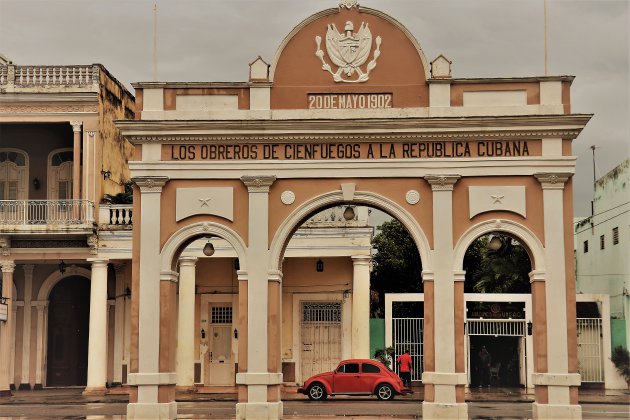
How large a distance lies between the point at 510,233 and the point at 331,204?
3779 millimetres

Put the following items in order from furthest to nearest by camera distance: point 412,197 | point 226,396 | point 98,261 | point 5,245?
point 98,261 < point 5,245 < point 226,396 < point 412,197

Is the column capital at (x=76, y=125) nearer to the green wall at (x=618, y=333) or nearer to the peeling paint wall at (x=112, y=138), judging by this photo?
the peeling paint wall at (x=112, y=138)

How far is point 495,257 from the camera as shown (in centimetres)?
3622

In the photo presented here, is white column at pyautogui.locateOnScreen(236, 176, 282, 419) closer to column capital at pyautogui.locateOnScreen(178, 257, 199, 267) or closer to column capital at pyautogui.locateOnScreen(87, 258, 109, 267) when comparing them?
column capital at pyautogui.locateOnScreen(178, 257, 199, 267)

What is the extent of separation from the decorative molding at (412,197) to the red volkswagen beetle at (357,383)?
7864 millimetres

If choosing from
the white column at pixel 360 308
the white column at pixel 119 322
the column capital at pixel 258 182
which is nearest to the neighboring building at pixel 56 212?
the white column at pixel 119 322

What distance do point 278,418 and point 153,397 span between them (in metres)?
2.62

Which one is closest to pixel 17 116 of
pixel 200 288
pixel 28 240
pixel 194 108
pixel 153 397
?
pixel 28 240

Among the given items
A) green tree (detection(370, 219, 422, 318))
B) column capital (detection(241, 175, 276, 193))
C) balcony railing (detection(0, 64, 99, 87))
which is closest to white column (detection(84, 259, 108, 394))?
balcony railing (detection(0, 64, 99, 87))

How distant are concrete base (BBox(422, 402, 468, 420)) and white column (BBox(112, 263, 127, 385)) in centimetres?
1447

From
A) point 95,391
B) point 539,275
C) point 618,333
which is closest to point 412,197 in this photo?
point 539,275

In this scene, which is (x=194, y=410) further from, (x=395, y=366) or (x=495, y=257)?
(x=495, y=257)

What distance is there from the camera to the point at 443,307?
20.4m

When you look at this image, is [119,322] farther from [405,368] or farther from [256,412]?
[256,412]
